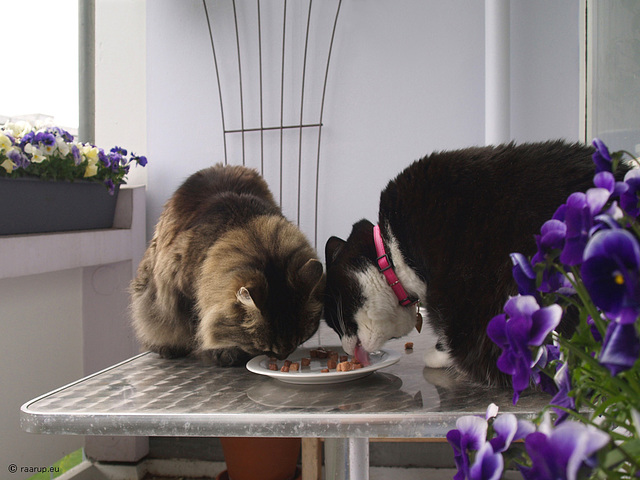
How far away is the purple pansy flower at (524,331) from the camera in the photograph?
1.01 feet

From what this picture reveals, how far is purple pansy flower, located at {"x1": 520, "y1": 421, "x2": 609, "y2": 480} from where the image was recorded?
0.22 meters

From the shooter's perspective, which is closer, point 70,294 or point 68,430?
point 68,430

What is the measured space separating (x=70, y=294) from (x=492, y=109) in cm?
178

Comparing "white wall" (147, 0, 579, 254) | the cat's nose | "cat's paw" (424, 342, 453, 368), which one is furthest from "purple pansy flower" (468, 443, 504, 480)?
"white wall" (147, 0, 579, 254)

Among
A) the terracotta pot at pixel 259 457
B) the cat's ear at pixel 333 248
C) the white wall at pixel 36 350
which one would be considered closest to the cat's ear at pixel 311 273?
the cat's ear at pixel 333 248

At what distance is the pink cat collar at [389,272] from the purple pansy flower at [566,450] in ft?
2.94

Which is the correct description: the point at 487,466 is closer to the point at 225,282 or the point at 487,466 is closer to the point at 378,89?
the point at 225,282

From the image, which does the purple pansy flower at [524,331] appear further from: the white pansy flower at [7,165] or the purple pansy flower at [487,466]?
the white pansy flower at [7,165]

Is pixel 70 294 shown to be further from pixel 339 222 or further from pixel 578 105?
pixel 578 105

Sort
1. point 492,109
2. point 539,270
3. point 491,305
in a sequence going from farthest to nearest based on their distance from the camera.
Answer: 1. point 492,109
2. point 491,305
3. point 539,270

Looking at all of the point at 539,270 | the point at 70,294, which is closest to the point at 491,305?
the point at 539,270

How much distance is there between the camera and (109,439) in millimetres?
2062

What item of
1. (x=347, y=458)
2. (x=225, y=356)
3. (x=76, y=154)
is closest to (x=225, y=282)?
(x=225, y=356)

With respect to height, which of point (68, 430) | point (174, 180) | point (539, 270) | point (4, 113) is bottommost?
point (68, 430)
